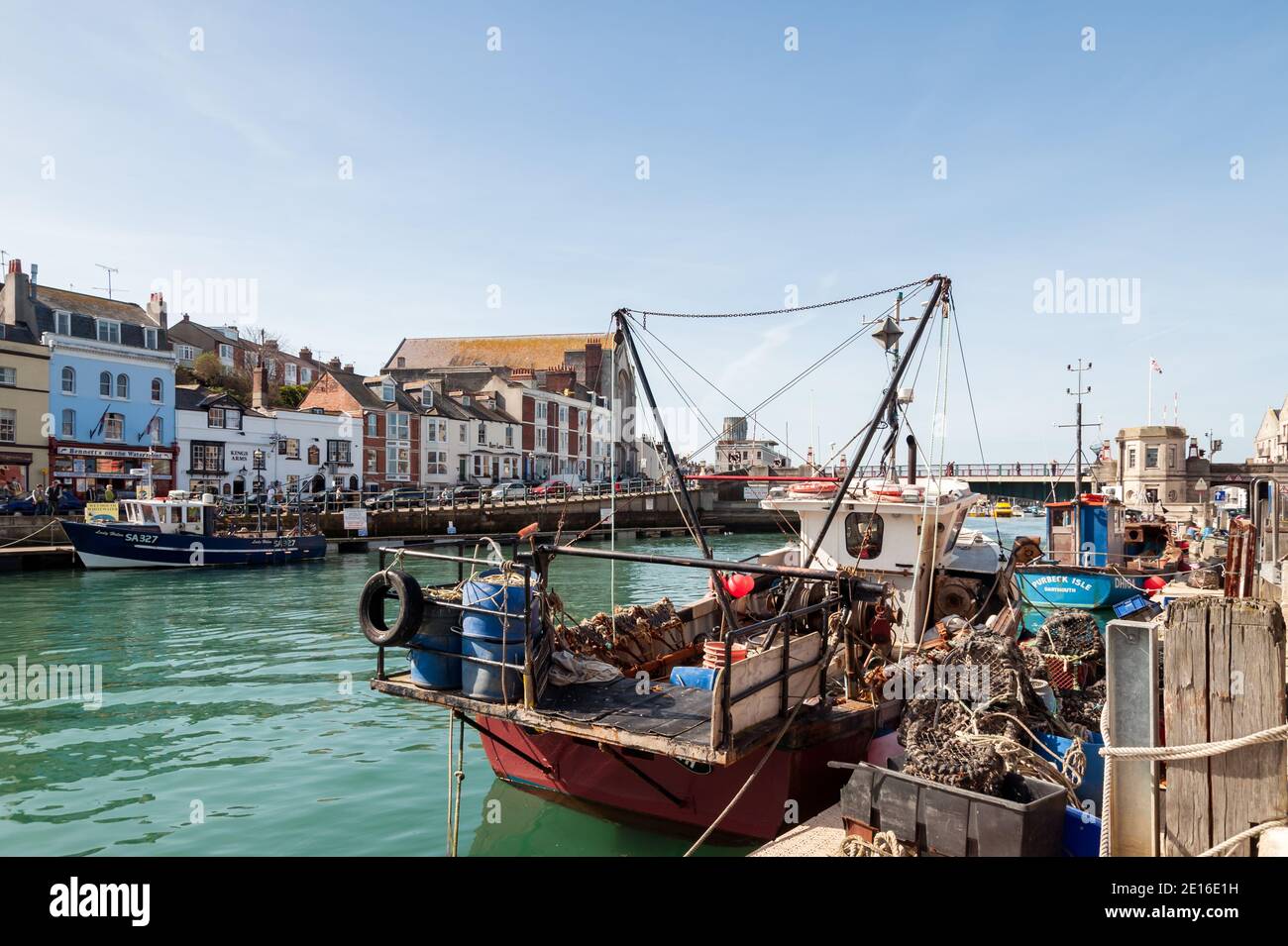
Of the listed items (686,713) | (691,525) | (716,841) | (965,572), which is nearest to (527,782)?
(716,841)

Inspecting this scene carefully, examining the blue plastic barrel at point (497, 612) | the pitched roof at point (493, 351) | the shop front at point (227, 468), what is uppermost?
the pitched roof at point (493, 351)

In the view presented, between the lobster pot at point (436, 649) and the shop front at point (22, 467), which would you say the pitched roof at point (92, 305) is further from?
the lobster pot at point (436, 649)

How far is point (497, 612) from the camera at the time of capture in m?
7.07

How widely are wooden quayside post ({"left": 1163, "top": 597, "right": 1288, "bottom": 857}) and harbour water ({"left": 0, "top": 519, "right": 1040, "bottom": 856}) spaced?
4431mm

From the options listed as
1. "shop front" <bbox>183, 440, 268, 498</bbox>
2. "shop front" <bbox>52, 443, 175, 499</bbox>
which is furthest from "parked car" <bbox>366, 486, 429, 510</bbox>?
"shop front" <bbox>52, 443, 175, 499</bbox>

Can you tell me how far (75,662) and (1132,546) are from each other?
28260 mm

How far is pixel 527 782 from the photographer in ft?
29.6

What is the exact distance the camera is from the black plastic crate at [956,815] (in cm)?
519

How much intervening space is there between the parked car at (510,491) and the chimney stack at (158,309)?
22.6 metres

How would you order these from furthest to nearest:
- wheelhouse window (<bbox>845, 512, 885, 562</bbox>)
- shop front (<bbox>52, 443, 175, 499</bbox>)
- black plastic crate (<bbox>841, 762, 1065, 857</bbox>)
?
shop front (<bbox>52, 443, 175, 499</bbox>), wheelhouse window (<bbox>845, 512, 885, 562</bbox>), black plastic crate (<bbox>841, 762, 1065, 857</bbox>)

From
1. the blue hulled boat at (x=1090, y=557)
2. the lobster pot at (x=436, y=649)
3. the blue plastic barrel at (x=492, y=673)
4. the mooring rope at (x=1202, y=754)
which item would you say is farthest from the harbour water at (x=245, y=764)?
the blue hulled boat at (x=1090, y=557)

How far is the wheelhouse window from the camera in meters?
12.4

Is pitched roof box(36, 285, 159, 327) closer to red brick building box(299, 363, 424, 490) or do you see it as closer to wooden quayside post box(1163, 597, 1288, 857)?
red brick building box(299, 363, 424, 490)
